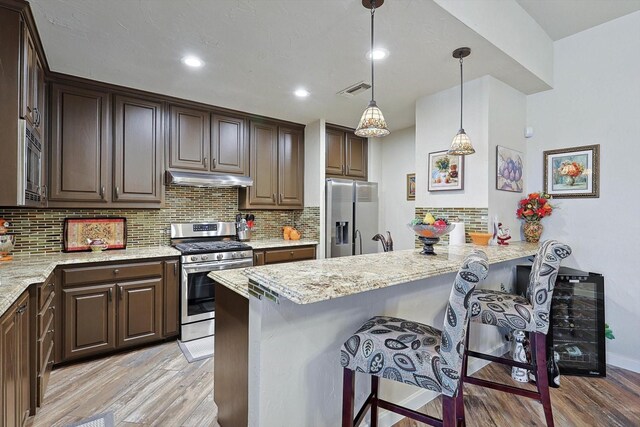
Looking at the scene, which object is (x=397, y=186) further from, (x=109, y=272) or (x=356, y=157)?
(x=109, y=272)

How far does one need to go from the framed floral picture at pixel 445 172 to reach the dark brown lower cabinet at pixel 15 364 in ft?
9.99

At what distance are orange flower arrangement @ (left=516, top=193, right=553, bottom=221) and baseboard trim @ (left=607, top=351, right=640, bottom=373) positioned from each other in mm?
1248

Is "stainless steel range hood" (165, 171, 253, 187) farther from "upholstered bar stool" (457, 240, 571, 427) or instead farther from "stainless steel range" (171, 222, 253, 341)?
"upholstered bar stool" (457, 240, 571, 427)

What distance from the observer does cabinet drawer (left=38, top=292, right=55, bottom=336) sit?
1.84m

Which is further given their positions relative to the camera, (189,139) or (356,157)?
(356,157)

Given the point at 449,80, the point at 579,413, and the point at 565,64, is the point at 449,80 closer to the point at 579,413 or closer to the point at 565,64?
the point at 565,64

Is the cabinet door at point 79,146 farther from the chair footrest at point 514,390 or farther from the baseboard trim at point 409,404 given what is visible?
the chair footrest at point 514,390

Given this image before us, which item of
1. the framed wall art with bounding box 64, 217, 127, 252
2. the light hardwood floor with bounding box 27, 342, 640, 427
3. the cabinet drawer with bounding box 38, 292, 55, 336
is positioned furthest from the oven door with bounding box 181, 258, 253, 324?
the cabinet drawer with bounding box 38, 292, 55, 336

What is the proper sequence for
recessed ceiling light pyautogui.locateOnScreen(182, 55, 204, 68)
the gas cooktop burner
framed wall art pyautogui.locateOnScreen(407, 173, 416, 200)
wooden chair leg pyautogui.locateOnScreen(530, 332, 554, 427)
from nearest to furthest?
1. wooden chair leg pyautogui.locateOnScreen(530, 332, 554, 427)
2. recessed ceiling light pyautogui.locateOnScreen(182, 55, 204, 68)
3. the gas cooktop burner
4. framed wall art pyautogui.locateOnScreen(407, 173, 416, 200)

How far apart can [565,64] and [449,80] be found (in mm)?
1148

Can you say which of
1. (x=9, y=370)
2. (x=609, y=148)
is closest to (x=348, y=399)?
(x=9, y=370)

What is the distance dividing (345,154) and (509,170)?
2.13 m

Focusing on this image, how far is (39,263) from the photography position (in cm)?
223

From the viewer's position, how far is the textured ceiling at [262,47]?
1.80 meters
